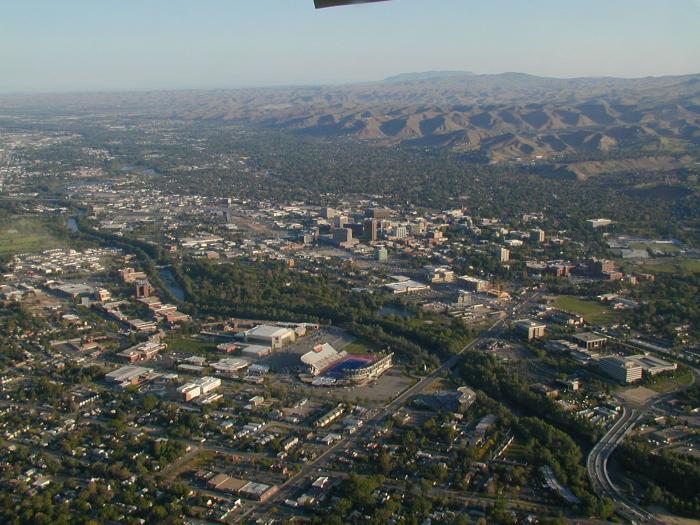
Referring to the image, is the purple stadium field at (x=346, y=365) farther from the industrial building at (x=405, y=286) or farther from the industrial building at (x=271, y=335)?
the industrial building at (x=405, y=286)

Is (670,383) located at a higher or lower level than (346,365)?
lower

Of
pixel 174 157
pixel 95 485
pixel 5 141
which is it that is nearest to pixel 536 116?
pixel 174 157

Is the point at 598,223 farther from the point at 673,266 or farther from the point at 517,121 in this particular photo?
the point at 517,121

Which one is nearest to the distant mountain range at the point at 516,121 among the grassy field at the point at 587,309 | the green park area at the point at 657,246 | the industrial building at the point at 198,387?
the green park area at the point at 657,246

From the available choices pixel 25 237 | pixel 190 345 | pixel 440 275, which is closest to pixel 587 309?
pixel 440 275

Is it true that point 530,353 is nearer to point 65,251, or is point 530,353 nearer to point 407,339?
point 407,339

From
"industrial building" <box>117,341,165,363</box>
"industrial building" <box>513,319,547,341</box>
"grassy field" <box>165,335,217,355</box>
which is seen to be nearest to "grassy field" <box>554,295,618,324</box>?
"industrial building" <box>513,319,547,341</box>
